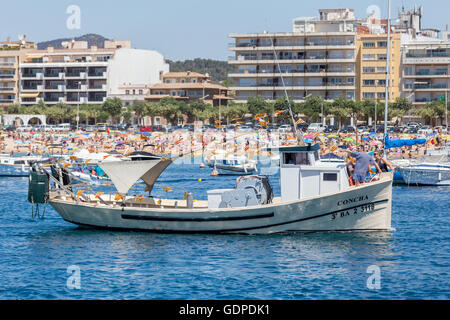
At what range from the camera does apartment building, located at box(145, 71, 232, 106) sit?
5945 inches

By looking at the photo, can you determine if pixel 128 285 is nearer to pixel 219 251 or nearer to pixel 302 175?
pixel 219 251

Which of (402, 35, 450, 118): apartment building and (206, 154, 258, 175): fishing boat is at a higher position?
(402, 35, 450, 118): apartment building

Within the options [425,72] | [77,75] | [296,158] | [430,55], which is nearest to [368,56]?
[425,72]

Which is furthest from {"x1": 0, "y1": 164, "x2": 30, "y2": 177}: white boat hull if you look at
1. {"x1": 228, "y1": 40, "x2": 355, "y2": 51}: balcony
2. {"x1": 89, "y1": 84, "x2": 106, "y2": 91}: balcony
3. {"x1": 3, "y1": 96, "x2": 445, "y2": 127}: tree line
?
{"x1": 89, "y1": 84, "x2": 106, "y2": 91}: balcony

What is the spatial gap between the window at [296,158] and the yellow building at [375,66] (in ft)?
331

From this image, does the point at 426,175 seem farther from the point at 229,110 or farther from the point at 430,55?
the point at 430,55

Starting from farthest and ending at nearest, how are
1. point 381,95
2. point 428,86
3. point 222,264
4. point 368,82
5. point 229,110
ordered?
point 368,82 → point 229,110 → point 381,95 → point 428,86 → point 222,264

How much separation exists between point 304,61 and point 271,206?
10487 centimetres

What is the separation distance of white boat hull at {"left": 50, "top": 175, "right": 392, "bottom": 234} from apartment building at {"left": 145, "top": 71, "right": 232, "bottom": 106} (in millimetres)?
113782

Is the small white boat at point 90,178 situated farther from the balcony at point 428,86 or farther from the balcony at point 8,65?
the balcony at point 8,65

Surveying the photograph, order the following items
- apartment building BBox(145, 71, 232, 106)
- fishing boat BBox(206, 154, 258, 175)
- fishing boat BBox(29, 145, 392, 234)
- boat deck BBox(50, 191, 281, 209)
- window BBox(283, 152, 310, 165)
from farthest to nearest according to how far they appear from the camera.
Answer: apartment building BBox(145, 71, 232, 106), fishing boat BBox(206, 154, 258, 175), boat deck BBox(50, 191, 281, 209), window BBox(283, 152, 310, 165), fishing boat BBox(29, 145, 392, 234)

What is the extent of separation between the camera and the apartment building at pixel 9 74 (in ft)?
526

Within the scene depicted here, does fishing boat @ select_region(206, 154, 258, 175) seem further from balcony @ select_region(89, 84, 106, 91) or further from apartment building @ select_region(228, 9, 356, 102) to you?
balcony @ select_region(89, 84, 106, 91)

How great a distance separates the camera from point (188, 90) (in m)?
152
